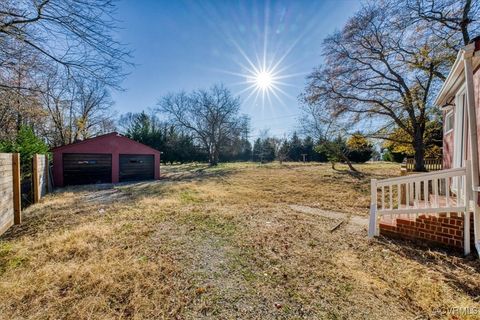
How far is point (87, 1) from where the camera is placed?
3.54 metres

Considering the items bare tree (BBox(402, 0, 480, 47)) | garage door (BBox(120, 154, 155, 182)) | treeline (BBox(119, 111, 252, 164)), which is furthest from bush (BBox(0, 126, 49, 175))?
treeline (BBox(119, 111, 252, 164))

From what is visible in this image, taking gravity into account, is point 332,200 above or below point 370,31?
below

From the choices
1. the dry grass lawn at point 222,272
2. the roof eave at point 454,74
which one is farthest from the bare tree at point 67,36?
the roof eave at point 454,74

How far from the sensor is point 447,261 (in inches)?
110

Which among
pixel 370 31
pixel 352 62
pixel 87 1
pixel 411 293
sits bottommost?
pixel 411 293

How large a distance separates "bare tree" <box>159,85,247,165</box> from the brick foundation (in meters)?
25.1

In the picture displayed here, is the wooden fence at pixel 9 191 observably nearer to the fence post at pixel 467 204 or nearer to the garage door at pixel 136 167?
the fence post at pixel 467 204

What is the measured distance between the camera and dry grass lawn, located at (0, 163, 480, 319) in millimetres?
1951

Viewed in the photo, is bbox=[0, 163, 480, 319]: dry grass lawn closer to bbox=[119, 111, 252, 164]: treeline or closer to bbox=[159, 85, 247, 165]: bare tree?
bbox=[119, 111, 252, 164]: treeline

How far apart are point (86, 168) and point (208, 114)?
18.1 m

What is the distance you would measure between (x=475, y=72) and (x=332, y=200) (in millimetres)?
4718

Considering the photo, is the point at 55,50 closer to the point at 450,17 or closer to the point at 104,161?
the point at 104,161

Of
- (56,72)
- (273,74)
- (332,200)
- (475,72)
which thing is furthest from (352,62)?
(56,72)

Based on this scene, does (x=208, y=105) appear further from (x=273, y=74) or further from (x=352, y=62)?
(x=352, y=62)
